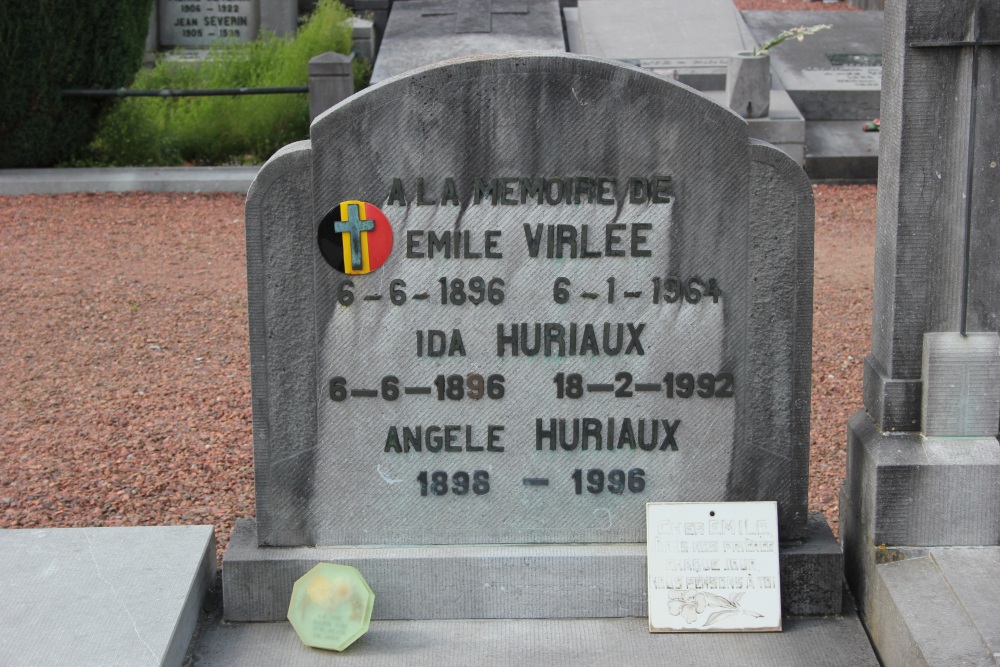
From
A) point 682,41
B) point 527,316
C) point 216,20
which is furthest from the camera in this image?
point 216,20

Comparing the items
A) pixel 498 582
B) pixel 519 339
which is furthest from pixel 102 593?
pixel 519 339

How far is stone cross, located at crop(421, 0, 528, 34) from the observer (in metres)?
13.0

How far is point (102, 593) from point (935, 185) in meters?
2.61

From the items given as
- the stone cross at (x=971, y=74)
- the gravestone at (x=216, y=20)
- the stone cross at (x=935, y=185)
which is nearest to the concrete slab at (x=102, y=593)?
the stone cross at (x=935, y=185)

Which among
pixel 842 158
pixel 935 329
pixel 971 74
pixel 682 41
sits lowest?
pixel 842 158

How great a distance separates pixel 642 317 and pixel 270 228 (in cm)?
111

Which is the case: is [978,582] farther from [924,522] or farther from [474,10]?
[474,10]

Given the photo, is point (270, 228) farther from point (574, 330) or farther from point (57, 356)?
point (57, 356)

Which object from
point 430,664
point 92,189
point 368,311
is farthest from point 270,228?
point 92,189

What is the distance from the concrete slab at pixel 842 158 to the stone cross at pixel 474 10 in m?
3.69

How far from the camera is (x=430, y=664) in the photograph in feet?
11.5

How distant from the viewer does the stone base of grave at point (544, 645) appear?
3.51 m

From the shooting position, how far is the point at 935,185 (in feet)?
11.5

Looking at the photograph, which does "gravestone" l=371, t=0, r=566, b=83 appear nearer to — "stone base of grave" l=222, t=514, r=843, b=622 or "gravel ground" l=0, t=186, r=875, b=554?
"gravel ground" l=0, t=186, r=875, b=554
